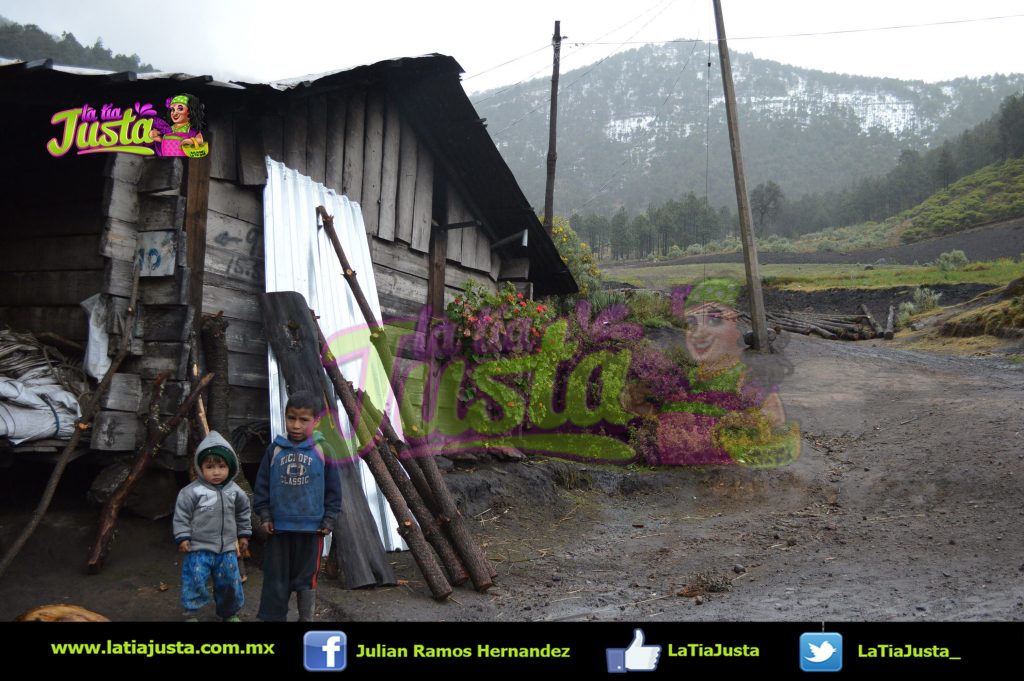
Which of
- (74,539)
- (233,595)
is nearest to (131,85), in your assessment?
(74,539)

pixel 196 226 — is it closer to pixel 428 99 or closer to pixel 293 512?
pixel 293 512

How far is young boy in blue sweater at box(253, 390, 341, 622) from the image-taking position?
3.72 m

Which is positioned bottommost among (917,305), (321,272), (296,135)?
(321,272)

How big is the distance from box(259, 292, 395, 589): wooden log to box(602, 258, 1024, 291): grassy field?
26173 mm

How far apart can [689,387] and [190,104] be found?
8730 millimetres

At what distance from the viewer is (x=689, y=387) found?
11.4 m

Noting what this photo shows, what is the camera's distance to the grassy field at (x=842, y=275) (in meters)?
28.4

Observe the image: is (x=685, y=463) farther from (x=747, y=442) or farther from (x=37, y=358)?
(x=37, y=358)
